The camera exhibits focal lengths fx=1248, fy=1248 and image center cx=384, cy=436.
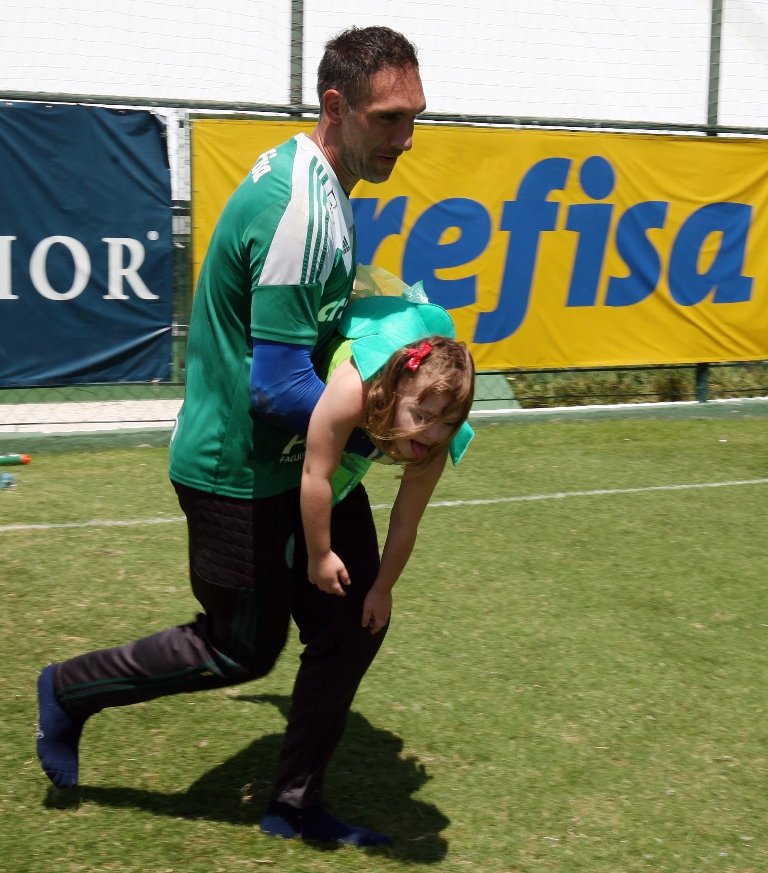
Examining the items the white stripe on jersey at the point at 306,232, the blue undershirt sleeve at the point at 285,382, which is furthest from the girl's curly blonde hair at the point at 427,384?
the white stripe on jersey at the point at 306,232

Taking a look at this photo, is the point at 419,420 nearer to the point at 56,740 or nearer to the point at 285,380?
the point at 285,380

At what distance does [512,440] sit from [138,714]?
4.98 metres

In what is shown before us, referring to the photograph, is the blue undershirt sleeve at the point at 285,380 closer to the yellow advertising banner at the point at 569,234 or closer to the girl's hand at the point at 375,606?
the girl's hand at the point at 375,606

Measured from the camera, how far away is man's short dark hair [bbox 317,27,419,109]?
2.93 meters

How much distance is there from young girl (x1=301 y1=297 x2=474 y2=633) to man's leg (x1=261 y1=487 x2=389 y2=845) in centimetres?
15

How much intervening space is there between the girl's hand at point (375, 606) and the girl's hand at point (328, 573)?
0.42ft

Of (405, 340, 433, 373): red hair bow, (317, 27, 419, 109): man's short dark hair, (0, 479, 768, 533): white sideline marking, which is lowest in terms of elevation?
(0, 479, 768, 533): white sideline marking

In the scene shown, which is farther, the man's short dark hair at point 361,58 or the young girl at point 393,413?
the man's short dark hair at point 361,58

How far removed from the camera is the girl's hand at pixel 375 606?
10.0 feet

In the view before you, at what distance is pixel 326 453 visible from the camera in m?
2.81

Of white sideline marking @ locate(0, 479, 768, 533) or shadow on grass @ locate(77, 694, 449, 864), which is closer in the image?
shadow on grass @ locate(77, 694, 449, 864)

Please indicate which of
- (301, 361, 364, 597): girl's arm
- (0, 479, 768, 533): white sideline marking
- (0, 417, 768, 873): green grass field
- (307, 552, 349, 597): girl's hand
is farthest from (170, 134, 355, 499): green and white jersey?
(0, 479, 768, 533): white sideline marking

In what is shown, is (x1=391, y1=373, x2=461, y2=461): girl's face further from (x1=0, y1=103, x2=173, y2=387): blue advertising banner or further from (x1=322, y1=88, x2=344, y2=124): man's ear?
(x1=0, y1=103, x2=173, y2=387): blue advertising banner

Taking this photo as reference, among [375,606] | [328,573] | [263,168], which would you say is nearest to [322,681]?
[375,606]
